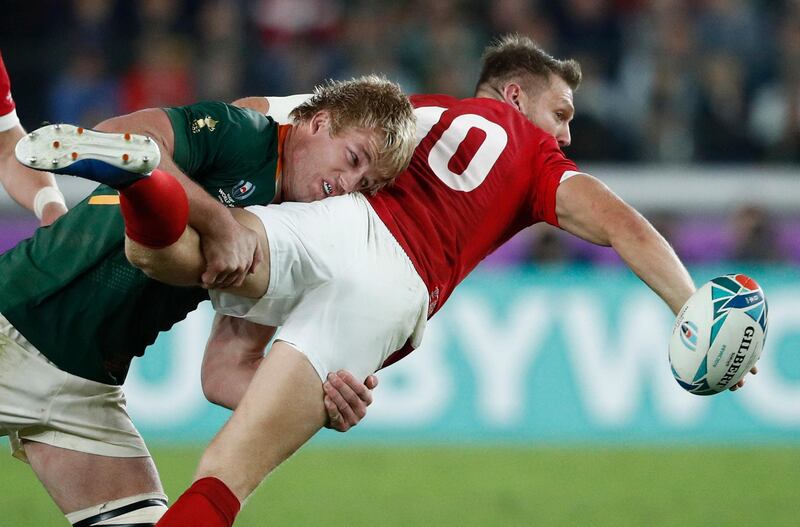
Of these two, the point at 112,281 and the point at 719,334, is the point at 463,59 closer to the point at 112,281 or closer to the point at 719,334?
the point at 719,334

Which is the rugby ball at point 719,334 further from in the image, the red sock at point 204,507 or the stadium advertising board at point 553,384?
the stadium advertising board at point 553,384

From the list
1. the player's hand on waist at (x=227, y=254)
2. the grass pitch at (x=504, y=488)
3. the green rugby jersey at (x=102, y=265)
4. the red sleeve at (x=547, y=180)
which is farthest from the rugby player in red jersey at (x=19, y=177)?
the grass pitch at (x=504, y=488)

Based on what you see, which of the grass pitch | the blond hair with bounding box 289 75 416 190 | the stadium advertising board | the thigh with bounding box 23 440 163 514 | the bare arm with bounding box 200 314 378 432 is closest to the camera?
the blond hair with bounding box 289 75 416 190

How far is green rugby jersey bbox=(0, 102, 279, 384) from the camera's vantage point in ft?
11.8

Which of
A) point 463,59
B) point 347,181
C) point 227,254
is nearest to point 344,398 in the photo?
point 227,254

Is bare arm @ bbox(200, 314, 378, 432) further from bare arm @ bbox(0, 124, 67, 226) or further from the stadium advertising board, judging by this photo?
the stadium advertising board

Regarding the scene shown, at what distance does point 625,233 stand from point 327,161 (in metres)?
0.97

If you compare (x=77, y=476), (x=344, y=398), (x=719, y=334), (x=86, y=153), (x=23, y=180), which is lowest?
(x=77, y=476)

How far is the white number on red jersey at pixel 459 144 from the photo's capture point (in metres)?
4.07

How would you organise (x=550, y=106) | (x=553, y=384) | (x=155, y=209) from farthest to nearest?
(x=553, y=384) < (x=550, y=106) < (x=155, y=209)

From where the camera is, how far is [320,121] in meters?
3.77

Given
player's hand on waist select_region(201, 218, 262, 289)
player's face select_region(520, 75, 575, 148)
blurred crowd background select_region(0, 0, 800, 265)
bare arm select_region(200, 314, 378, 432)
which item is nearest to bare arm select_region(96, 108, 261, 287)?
player's hand on waist select_region(201, 218, 262, 289)

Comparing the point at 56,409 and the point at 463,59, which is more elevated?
the point at 56,409

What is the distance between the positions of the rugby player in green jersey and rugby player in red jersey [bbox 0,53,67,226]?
376mm
